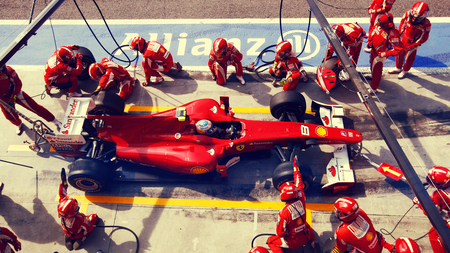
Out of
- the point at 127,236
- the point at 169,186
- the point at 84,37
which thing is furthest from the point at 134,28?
the point at 127,236

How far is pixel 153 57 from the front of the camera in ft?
27.1

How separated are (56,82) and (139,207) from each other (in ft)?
13.7

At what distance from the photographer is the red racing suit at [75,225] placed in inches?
225

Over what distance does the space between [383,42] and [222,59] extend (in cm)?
404

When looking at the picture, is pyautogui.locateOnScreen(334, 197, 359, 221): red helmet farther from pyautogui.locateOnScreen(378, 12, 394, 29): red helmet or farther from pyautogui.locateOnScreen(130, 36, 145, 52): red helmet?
pyautogui.locateOnScreen(130, 36, 145, 52): red helmet

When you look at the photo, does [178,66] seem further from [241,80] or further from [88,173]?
[88,173]

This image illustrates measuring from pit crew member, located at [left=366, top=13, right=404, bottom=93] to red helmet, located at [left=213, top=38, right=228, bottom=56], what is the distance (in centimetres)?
378

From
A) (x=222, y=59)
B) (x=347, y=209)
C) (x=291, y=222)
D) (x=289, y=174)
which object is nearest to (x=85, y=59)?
(x=222, y=59)

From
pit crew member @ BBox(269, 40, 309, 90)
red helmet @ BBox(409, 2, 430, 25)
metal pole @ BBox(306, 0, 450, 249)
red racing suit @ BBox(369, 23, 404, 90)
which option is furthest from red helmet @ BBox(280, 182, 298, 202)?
red helmet @ BBox(409, 2, 430, 25)

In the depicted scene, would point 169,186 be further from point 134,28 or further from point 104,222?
point 134,28

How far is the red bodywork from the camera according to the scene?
642 centimetres

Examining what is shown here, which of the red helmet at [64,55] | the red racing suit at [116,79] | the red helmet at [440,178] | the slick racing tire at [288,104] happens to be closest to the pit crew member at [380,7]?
the slick racing tire at [288,104]

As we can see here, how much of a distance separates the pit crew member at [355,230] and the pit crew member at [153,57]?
18.9 feet

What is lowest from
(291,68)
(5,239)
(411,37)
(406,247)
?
(5,239)
